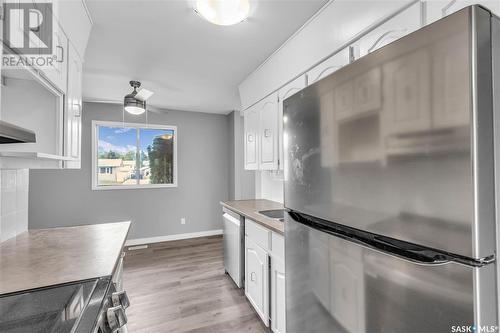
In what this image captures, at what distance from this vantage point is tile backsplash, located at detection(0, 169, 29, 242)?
144cm

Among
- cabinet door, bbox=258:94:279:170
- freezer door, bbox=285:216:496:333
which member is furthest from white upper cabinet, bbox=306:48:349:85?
freezer door, bbox=285:216:496:333

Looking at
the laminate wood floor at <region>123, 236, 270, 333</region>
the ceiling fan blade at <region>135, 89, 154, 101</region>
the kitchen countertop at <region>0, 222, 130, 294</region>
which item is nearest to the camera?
the kitchen countertop at <region>0, 222, 130, 294</region>

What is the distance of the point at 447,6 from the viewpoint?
934 millimetres

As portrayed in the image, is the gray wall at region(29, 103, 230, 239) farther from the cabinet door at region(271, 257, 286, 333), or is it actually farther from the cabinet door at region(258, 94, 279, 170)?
the cabinet door at region(271, 257, 286, 333)

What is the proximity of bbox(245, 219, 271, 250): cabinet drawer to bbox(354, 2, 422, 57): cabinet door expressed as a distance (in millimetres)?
1429

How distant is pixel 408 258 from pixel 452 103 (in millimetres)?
371

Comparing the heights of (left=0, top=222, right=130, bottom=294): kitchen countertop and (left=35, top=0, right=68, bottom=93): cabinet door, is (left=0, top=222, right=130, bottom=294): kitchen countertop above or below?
below

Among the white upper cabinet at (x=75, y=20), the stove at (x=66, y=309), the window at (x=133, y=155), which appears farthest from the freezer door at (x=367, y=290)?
the window at (x=133, y=155)

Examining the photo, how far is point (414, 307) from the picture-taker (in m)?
0.55

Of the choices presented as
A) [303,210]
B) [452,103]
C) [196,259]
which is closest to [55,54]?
[303,210]

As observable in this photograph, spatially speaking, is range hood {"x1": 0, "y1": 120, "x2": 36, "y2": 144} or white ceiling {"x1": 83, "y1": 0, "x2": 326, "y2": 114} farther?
white ceiling {"x1": 83, "y1": 0, "x2": 326, "y2": 114}

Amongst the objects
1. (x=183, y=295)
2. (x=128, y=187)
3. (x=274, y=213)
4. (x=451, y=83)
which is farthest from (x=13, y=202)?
(x=128, y=187)

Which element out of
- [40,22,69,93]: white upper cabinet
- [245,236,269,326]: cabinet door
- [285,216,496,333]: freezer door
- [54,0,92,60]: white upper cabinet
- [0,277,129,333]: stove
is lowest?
[245,236,269,326]: cabinet door

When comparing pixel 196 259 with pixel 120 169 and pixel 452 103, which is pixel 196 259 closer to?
pixel 120 169
